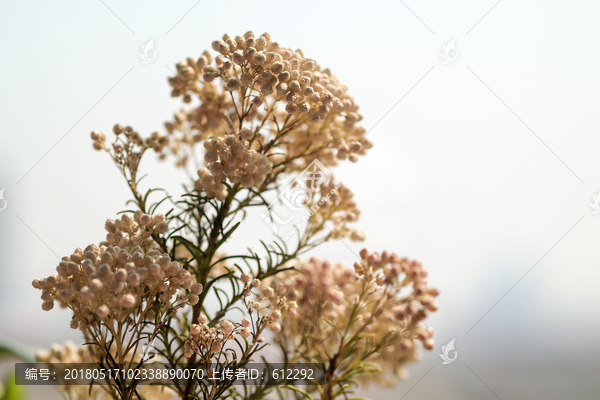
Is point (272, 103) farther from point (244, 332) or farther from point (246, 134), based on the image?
point (244, 332)

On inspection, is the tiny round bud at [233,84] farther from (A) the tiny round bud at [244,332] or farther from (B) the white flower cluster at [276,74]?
(A) the tiny round bud at [244,332]

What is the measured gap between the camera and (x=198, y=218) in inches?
33.9

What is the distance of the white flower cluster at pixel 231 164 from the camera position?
69 cm

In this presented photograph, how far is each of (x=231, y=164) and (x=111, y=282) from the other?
251 mm

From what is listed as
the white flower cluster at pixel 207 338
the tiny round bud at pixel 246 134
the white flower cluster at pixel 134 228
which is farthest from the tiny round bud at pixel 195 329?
the tiny round bud at pixel 246 134

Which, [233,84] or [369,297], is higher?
[233,84]

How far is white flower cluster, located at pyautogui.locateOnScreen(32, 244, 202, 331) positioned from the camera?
23.5 inches

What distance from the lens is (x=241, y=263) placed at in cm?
93

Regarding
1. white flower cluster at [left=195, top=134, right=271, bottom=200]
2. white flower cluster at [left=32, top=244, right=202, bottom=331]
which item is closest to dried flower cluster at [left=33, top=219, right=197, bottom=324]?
white flower cluster at [left=32, top=244, right=202, bottom=331]

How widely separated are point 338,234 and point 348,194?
3.7 inches

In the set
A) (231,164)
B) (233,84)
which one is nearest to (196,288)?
(231,164)

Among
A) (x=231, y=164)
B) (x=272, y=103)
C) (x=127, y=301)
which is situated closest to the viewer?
(x=127, y=301)

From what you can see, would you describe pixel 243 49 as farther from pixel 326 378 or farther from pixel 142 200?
pixel 326 378

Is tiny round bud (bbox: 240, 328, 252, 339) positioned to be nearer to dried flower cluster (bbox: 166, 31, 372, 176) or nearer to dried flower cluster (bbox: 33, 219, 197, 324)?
dried flower cluster (bbox: 33, 219, 197, 324)
